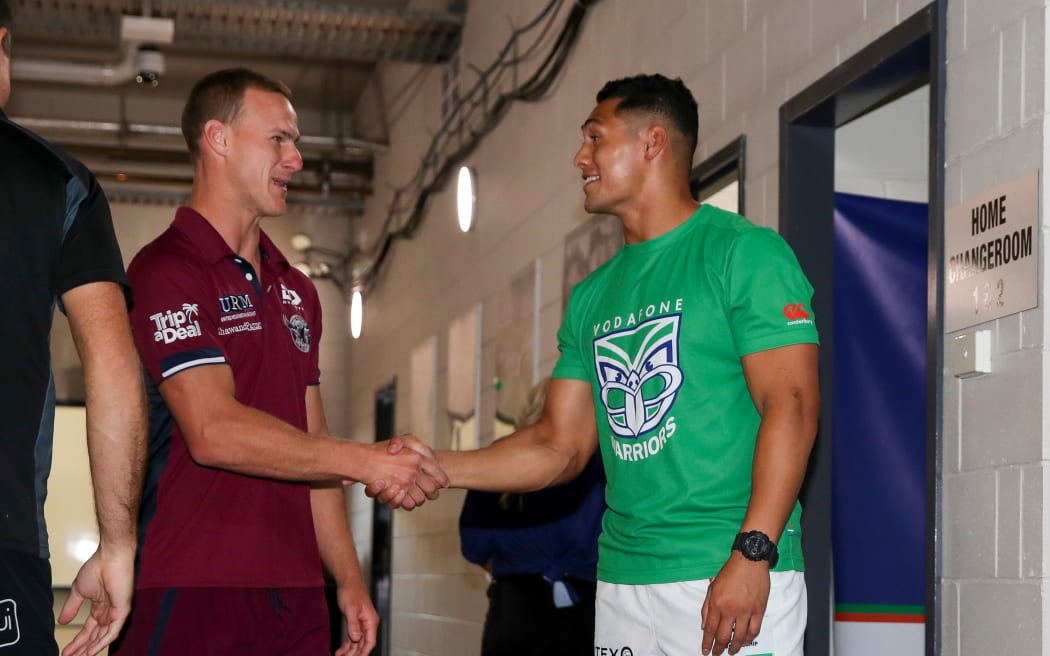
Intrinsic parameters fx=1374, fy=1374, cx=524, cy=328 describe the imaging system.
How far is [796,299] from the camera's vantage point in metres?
2.30

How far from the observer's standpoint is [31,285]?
5.93ft

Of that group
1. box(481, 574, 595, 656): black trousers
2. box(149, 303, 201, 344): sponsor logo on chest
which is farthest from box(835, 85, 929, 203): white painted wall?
box(149, 303, 201, 344): sponsor logo on chest

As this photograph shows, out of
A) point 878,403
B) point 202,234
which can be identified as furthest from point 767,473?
point 878,403

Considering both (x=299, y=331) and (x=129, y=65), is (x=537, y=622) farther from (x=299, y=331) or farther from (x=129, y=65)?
(x=129, y=65)

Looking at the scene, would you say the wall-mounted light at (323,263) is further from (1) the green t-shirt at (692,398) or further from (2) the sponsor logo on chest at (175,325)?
(1) the green t-shirt at (692,398)

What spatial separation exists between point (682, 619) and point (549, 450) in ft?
→ 1.98

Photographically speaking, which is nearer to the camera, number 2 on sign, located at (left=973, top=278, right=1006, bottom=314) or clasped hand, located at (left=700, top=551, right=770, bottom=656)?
clasped hand, located at (left=700, top=551, right=770, bottom=656)

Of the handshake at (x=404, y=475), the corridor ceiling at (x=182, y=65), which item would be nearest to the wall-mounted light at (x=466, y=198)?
the corridor ceiling at (x=182, y=65)

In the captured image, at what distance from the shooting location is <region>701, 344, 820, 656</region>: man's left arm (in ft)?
7.07

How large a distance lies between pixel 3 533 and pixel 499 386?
15.4 ft

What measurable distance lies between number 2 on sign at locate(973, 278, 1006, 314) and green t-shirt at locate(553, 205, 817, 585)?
50cm

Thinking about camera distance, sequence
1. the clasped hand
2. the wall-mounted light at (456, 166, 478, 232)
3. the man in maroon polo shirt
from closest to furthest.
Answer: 1. the clasped hand
2. the man in maroon polo shirt
3. the wall-mounted light at (456, 166, 478, 232)

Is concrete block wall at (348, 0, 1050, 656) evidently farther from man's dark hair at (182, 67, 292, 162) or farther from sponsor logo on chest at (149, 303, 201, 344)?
sponsor logo on chest at (149, 303, 201, 344)

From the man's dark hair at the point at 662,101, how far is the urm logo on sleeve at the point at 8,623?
1.54 metres
